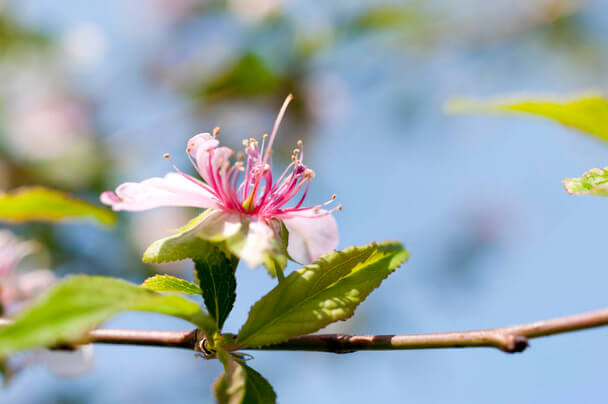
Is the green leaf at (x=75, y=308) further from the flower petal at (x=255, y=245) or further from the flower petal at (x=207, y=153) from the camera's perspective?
the flower petal at (x=207, y=153)

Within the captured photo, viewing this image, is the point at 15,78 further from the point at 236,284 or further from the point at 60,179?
the point at 236,284

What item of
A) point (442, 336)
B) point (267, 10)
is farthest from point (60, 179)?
point (442, 336)

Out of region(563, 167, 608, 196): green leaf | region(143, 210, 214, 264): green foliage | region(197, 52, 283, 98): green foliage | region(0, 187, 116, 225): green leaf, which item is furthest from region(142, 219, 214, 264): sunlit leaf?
region(197, 52, 283, 98): green foliage

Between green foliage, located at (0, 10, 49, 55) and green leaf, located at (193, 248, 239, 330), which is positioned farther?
green foliage, located at (0, 10, 49, 55)

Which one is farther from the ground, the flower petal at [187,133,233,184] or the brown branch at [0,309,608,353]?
the flower petal at [187,133,233,184]

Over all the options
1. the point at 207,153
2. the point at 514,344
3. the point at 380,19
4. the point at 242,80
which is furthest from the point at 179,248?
the point at 380,19

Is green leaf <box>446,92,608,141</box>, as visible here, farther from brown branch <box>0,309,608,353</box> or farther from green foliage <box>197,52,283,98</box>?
green foliage <box>197,52,283,98</box>
